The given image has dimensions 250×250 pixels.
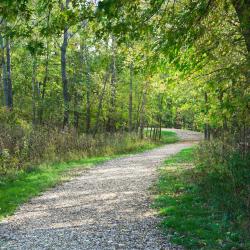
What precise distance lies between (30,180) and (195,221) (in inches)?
264

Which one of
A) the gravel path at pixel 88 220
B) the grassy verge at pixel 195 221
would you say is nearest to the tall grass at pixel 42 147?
the gravel path at pixel 88 220

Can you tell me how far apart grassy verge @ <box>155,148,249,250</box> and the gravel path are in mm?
292

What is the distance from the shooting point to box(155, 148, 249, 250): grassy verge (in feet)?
19.6

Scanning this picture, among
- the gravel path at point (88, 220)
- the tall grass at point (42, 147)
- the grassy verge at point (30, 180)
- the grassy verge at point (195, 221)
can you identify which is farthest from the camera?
the tall grass at point (42, 147)

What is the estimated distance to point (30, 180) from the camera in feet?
39.9

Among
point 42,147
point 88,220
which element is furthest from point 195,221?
point 42,147

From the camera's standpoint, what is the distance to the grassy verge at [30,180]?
9.53 m

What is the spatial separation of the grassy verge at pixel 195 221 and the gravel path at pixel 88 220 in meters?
0.29

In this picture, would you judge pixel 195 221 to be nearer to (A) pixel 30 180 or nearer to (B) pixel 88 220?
(B) pixel 88 220

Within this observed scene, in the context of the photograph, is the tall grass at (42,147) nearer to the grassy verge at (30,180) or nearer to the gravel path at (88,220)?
the grassy verge at (30,180)

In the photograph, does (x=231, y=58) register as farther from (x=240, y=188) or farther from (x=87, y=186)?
(x=87, y=186)

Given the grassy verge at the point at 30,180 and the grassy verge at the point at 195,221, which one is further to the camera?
the grassy verge at the point at 30,180

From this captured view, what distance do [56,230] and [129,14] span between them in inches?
162

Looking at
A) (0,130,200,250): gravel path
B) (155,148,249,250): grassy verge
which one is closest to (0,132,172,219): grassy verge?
(0,130,200,250): gravel path
